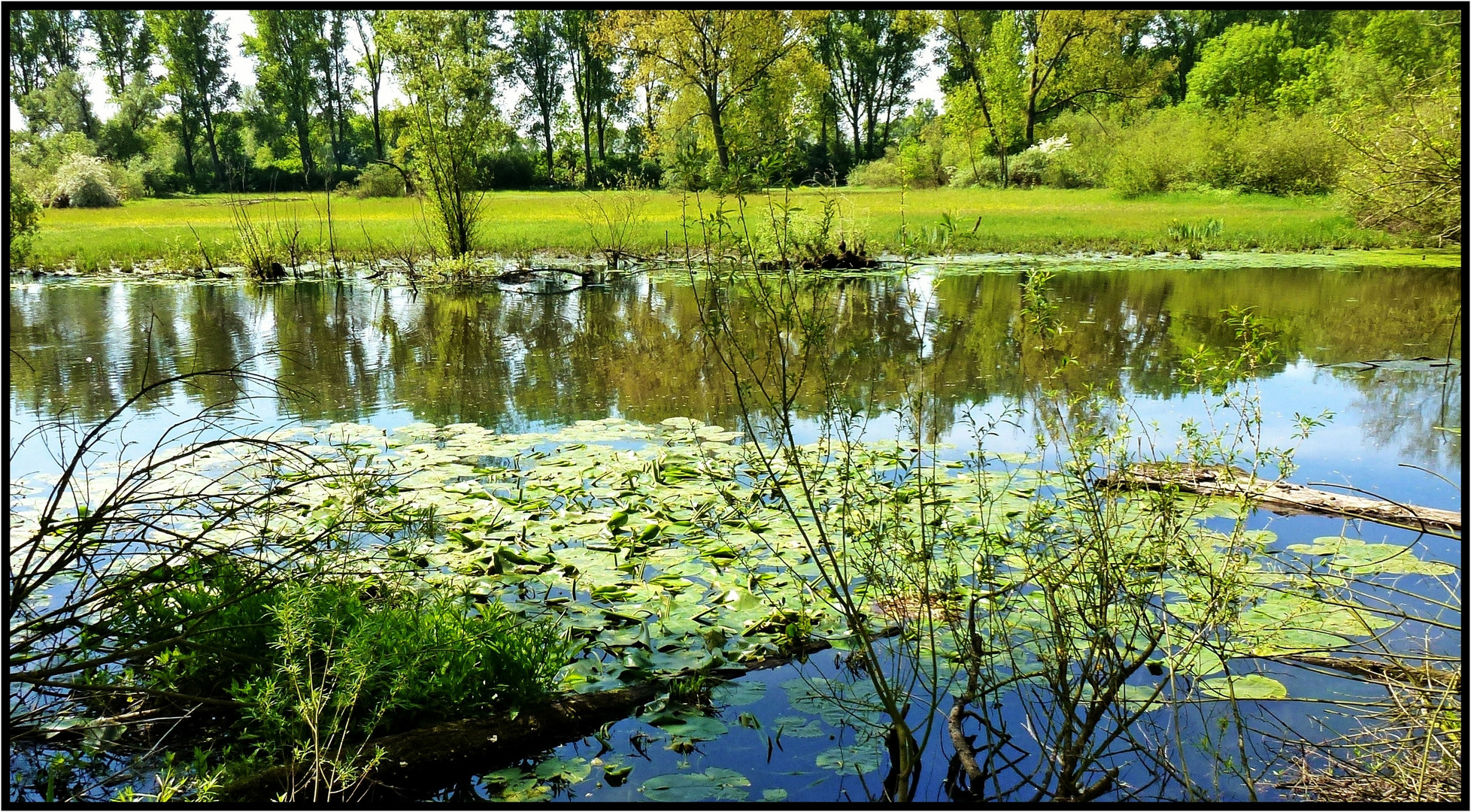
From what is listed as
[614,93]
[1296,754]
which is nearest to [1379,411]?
[1296,754]

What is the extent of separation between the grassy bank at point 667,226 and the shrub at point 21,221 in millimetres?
487

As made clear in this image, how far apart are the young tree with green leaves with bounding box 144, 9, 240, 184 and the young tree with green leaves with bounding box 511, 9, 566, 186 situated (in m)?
11.7

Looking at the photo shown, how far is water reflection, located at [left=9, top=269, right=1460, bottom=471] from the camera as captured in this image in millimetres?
7469

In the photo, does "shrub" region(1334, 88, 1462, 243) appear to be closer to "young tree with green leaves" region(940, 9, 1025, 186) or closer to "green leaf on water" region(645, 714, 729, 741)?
"green leaf on water" region(645, 714, 729, 741)

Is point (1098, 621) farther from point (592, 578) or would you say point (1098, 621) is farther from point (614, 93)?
point (614, 93)

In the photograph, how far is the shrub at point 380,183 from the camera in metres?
31.5

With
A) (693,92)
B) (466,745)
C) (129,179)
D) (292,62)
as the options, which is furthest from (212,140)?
(466,745)

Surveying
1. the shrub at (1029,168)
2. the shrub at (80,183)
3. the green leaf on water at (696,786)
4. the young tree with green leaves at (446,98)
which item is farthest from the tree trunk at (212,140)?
the green leaf on water at (696,786)

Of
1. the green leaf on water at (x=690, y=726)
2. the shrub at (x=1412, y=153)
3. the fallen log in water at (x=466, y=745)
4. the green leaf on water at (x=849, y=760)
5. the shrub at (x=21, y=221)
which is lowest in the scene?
the green leaf on water at (x=849, y=760)

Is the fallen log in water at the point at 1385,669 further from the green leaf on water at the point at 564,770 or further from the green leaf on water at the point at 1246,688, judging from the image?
the green leaf on water at the point at 564,770

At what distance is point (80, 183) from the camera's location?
86.6 feet

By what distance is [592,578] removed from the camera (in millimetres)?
4223

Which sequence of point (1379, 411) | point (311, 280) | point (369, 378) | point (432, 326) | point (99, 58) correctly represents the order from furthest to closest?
1. point (99, 58)
2. point (311, 280)
3. point (432, 326)
4. point (369, 378)
5. point (1379, 411)

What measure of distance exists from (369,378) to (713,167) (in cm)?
598
